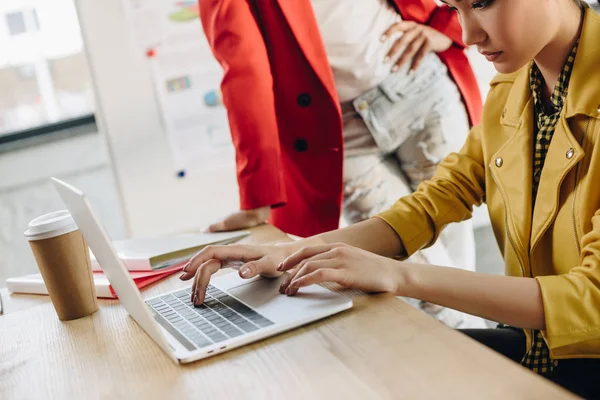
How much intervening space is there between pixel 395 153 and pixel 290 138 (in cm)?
30

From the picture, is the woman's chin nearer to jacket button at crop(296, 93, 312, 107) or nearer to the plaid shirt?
the plaid shirt

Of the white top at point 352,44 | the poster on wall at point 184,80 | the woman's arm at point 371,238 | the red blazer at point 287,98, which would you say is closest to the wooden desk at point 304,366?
the woman's arm at point 371,238

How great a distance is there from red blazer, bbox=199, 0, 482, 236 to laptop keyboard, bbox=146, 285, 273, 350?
540 mm

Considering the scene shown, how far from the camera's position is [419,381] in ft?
2.33

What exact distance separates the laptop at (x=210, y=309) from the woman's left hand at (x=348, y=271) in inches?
1.0

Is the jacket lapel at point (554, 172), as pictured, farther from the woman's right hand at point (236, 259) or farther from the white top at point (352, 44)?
the white top at point (352, 44)

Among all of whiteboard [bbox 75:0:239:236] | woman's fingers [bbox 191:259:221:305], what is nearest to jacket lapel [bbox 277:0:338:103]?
woman's fingers [bbox 191:259:221:305]

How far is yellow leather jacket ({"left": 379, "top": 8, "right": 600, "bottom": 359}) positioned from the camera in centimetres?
89

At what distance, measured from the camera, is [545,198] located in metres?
1.04

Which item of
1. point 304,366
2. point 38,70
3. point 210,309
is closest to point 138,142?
point 38,70

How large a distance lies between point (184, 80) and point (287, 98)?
1238 mm

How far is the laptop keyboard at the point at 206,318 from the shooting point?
89cm

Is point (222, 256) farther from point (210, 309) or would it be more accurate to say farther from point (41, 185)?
point (41, 185)

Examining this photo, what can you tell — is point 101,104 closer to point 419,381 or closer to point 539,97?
point 539,97
